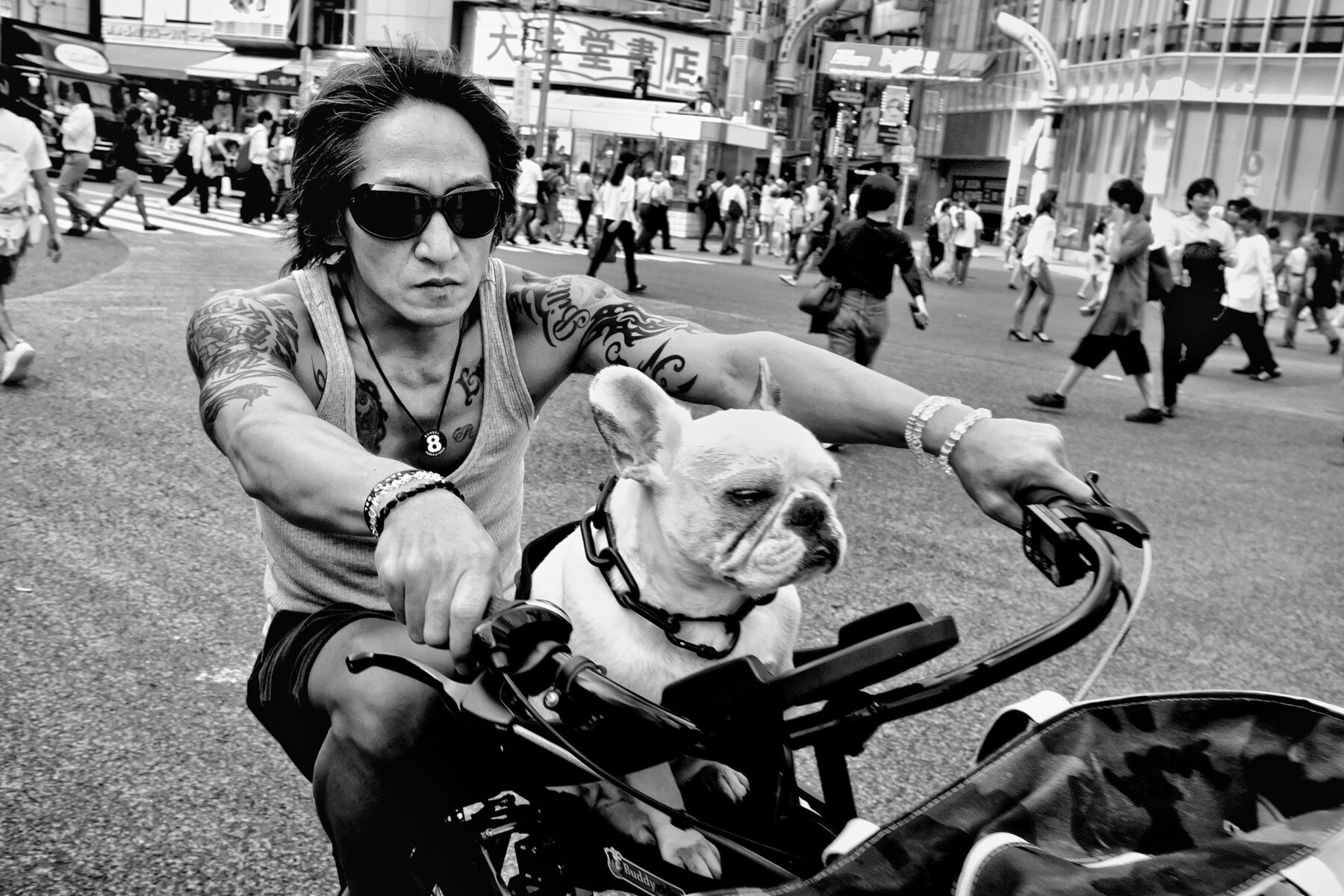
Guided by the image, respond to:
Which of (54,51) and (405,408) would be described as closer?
(405,408)

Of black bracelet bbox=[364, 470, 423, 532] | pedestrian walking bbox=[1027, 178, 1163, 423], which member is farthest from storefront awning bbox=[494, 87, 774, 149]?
black bracelet bbox=[364, 470, 423, 532]

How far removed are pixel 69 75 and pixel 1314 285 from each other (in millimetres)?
30479

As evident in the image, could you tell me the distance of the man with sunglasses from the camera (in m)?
1.45

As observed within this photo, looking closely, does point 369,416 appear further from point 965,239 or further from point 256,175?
point 965,239

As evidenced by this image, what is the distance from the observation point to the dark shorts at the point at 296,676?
5.91ft

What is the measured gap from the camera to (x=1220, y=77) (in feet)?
110

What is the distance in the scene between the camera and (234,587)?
15.0 ft

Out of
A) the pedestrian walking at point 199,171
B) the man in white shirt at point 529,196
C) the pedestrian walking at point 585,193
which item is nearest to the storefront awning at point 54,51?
the pedestrian walking at point 199,171

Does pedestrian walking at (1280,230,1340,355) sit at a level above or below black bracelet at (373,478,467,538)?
above

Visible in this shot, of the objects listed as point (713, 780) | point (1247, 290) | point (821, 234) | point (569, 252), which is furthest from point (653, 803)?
point (569, 252)

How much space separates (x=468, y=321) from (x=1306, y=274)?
64.4 feet

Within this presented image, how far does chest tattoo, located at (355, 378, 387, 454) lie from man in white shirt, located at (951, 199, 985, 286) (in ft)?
80.4

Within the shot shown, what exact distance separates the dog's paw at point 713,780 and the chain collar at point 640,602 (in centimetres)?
18

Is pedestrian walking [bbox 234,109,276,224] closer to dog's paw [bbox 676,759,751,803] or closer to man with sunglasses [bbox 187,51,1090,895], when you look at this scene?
man with sunglasses [bbox 187,51,1090,895]
